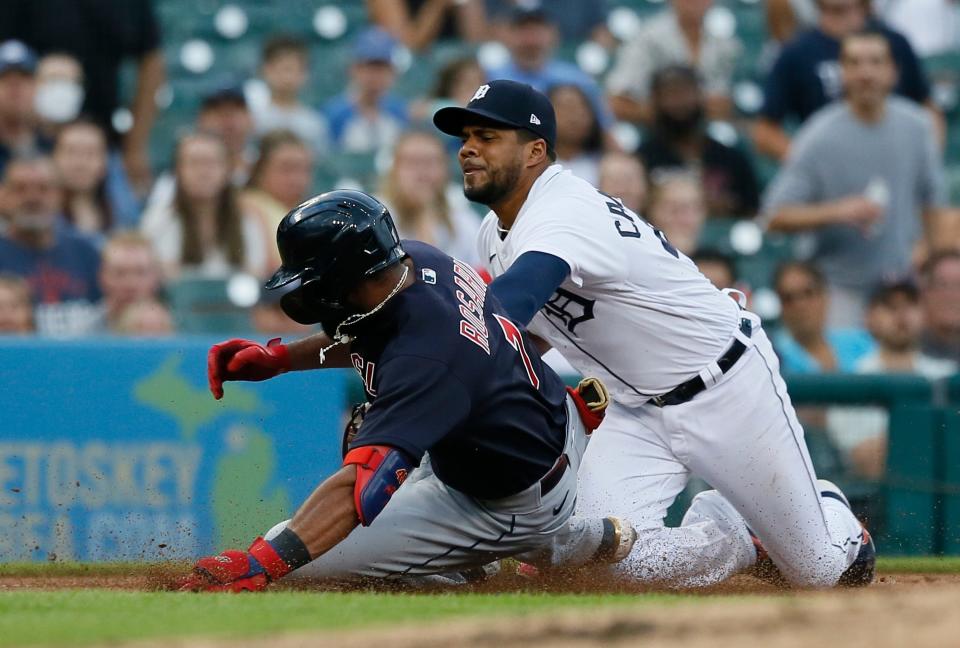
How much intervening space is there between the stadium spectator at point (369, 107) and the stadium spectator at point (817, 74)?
2555mm

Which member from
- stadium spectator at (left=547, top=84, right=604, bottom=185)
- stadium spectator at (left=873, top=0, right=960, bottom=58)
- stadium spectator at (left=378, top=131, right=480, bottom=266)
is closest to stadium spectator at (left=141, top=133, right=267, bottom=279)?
stadium spectator at (left=378, top=131, right=480, bottom=266)

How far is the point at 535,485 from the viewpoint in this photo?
513 centimetres

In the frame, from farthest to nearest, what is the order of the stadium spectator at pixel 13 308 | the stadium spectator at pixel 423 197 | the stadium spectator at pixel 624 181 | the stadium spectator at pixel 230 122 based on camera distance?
the stadium spectator at pixel 230 122 < the stadium spectator at pixel 624 181 < the stadium spectator at pixel 423 197 < the stadium spectator at pixel 13 308

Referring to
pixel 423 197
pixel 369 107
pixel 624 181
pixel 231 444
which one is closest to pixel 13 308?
pixel 231 444

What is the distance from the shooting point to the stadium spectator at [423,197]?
887cm

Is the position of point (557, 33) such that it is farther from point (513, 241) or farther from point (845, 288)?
point (513, 241)

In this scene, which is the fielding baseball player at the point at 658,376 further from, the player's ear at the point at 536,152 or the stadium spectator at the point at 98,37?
the stadium spectator at the point at 98,37

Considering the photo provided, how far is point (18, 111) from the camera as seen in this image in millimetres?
9133

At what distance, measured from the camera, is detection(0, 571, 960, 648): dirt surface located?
11.6 ft

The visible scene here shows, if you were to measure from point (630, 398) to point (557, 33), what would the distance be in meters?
6.06

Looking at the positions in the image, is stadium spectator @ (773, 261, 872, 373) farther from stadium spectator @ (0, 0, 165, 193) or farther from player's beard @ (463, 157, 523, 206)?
stadium spectator @ (0, 0, 165, 193)

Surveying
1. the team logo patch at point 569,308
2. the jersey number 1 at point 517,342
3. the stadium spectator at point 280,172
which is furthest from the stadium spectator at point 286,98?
the jersey number 1 at point 517,342

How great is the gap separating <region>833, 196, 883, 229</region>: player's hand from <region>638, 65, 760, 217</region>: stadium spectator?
0.99m

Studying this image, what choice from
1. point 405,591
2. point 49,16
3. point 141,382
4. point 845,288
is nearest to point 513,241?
point 405,591
